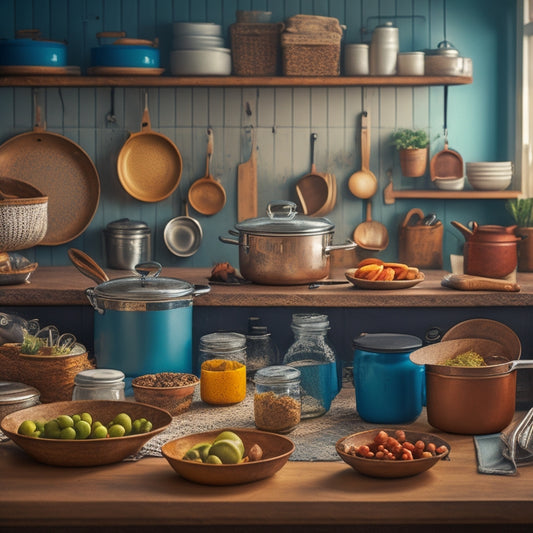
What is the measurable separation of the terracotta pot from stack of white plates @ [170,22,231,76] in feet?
A: 3.45

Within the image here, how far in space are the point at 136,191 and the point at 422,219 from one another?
62.7 inches

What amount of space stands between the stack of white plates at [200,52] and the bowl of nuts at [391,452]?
3026 mm

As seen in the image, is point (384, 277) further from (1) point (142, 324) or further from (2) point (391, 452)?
(2) point (391, 452)

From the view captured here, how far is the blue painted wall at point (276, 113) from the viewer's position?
5008 millimetres

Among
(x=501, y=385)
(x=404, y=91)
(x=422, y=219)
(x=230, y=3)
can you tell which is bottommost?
(x=501, y=385)

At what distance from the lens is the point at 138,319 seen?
2836mm

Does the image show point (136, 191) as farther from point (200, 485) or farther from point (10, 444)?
point (200, 485)

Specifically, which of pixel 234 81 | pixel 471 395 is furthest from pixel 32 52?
pixel 471 395

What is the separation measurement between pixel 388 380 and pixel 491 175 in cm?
271

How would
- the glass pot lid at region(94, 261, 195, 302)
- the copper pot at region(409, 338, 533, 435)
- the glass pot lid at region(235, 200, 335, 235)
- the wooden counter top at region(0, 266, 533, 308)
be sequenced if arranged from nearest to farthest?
the copper pot at region(409, 338, 533, 435)
the glass pot lid at region(94, 261, 195, 302)
the wooden counter top at region(0, 266, 533, 308)
the glass pot lid at region(235, 200, 335, 235)

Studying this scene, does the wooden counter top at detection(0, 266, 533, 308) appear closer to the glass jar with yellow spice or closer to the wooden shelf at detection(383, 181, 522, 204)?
the glass jar with yellow spice

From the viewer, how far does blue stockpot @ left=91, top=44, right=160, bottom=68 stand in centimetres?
473

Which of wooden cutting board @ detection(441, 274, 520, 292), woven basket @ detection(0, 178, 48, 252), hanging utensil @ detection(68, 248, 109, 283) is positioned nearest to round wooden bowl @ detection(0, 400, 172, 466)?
hanging utensil @ detection(68, 248, 109, 283)

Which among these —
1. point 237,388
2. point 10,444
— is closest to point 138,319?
point 237,388
